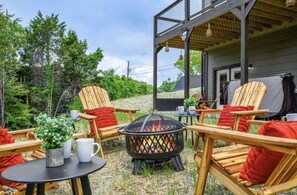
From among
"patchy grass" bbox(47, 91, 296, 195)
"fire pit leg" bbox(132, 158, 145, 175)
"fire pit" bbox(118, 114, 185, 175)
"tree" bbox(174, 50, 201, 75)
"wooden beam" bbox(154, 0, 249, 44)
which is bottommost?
"patchy grass" bbox(47, 91, 296, 195)

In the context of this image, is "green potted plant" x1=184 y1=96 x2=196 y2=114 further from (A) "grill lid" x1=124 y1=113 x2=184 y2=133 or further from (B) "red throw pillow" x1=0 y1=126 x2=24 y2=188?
(B) "red throw pillow" x1=0 y1=126 x2=24 y2=188

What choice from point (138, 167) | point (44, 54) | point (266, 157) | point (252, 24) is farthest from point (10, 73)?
point (252, 24)

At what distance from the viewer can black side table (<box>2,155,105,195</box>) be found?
1.17 meters

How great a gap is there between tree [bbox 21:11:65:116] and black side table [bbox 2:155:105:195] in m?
6.44

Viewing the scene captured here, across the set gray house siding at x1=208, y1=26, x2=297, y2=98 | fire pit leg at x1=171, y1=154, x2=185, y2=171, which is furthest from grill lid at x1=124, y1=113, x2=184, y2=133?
gray house siding at x1=208, y1=26, x2=297, y2=98

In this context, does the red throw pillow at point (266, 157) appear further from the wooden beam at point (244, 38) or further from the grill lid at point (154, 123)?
the wooden beam at point (244, 38)

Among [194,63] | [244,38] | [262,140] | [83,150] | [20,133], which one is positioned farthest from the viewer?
[194,63]

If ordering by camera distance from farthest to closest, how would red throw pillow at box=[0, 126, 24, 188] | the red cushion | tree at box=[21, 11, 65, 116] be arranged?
tree at box=[21, 11, 65, 116] → the red cushion → red throw pillow at box=[0, 126, 24, 188]

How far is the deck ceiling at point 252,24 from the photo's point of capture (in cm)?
557

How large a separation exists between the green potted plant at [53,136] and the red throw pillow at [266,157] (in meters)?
1.11

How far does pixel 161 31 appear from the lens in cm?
872

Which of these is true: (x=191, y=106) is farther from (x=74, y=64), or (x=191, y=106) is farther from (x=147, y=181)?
(x=74, y=64)

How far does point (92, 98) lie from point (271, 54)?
579 cm

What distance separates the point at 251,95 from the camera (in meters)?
3.28
